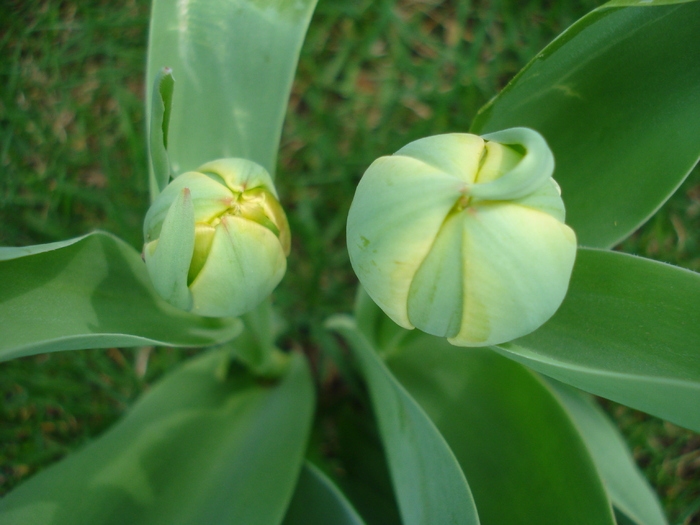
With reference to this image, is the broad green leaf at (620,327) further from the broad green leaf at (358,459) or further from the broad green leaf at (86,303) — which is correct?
the broad green leaf at (358,459)

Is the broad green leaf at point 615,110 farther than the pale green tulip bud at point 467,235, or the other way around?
the broad green leaf at point 615,110

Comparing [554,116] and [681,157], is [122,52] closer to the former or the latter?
[554,116]

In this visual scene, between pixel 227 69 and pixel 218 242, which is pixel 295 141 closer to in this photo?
pixel 227 69

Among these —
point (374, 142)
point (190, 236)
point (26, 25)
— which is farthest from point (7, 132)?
point (190, 236)

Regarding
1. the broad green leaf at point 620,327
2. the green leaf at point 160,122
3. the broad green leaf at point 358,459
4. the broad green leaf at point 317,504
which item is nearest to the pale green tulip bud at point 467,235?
the broad green leaf at point 620,327

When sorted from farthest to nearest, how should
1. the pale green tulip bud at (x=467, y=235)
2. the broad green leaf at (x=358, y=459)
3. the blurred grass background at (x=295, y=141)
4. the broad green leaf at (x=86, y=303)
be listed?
1. the blurred grass background at (x=295, y=141)
2. the broad green leaf at (x=358, y=459)
3. the broad green leaf at (x=86, y=303)
4. the pale green tulip bud at (x=467, y=235)

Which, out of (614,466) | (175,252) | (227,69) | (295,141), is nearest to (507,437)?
(614,466)

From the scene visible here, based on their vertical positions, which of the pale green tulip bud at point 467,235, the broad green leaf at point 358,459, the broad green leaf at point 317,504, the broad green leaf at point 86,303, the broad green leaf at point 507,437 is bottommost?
the broad green leaf at point 358,459

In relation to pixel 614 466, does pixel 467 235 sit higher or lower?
higher
